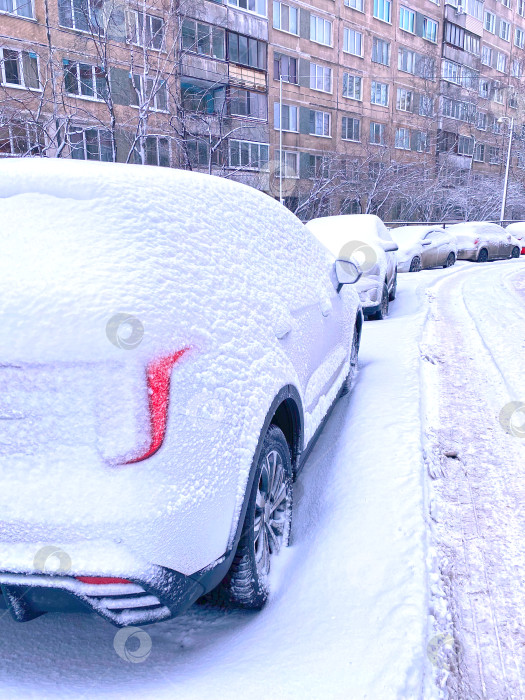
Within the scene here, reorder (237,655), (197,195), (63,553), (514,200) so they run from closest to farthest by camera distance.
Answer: (63,553) < (237,655) < (197,195) < (514,200)

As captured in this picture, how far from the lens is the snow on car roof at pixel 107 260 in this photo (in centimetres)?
156

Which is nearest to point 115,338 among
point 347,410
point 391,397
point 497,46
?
point 347,410

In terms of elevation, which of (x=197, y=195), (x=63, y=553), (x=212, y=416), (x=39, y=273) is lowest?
(x=63, y=553)

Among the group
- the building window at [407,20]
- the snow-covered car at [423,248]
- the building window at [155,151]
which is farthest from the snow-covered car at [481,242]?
the building window at [407,20]

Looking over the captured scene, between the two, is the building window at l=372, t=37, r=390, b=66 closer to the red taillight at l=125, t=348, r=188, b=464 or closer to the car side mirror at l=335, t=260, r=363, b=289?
the car side mirror at l=335, t=260, r=363, b=289

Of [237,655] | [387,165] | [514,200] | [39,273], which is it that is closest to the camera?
[39,273]

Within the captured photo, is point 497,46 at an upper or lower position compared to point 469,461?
upper

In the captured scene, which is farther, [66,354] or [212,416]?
[212,416]

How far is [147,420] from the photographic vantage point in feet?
5.02

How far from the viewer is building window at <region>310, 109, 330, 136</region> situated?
33938mm

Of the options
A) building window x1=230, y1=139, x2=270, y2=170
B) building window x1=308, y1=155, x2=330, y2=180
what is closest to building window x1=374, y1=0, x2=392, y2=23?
building window x1=308, y1=155, x2=330, y2=180

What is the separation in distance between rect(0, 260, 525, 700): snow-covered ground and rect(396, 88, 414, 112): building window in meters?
40.7

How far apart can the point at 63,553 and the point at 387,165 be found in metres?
31.4

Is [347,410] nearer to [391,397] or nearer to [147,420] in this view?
[391,397]
